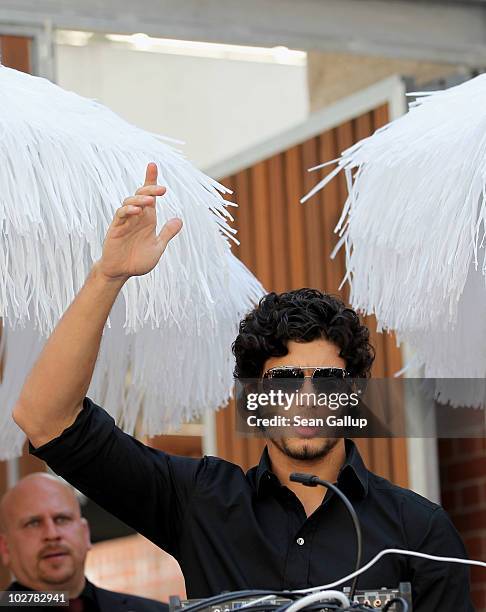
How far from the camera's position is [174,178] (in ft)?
8.82

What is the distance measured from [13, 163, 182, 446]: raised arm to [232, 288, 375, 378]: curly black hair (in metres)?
0.28

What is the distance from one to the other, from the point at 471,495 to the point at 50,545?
1519 mm

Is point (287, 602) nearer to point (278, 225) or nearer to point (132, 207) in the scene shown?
point (132, 207)

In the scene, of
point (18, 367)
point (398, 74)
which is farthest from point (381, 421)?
point (398, 74)

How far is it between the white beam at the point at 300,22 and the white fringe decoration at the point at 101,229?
3.70 ft

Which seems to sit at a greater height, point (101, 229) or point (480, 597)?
point (101, 229)

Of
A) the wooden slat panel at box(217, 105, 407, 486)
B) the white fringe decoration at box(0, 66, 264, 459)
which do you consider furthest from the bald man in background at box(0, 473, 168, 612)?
the wooden slat panel at box(217, 105, 407, 486)

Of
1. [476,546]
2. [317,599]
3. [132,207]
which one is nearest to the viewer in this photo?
[317,599]

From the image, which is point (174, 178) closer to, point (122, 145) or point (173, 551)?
point (122, 145)

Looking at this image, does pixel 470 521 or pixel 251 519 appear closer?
pixel 251 519

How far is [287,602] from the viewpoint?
77.4 inches

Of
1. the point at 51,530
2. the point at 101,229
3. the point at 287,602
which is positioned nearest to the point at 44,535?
the point at 51,530

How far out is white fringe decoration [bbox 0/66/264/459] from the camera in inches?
99.7

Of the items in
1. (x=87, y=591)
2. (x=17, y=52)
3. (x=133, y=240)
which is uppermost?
(x=17, y=52)
